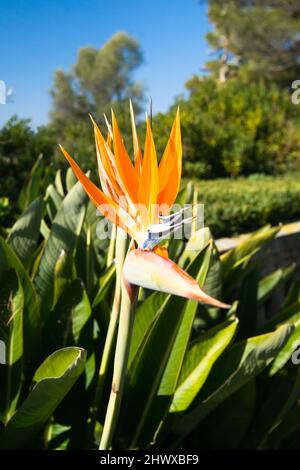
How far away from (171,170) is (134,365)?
1.93 ft

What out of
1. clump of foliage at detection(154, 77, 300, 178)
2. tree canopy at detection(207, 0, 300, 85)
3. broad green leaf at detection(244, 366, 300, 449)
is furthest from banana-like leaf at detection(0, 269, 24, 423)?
tree canopy at detection(207, 0, 300, 85)

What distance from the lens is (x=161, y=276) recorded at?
65 centimetres

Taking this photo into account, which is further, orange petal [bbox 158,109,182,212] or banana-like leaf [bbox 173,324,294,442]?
banana-like leaf [bbox 173,324,294,442]

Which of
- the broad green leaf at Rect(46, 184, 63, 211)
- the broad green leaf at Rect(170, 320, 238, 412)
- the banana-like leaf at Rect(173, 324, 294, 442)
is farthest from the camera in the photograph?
the broad green leaf at Rect(46, 184, 63, 211)

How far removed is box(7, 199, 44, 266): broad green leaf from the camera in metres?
1.43

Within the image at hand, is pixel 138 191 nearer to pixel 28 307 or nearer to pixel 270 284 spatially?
pixel 28 307

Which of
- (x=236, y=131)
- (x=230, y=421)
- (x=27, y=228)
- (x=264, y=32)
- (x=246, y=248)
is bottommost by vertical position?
(x=230, y=421)

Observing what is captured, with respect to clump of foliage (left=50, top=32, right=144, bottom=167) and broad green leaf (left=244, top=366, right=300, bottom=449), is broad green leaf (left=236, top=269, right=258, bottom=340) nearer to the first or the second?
broad green leaf (left=244, top=366, right=300, bottom=449)

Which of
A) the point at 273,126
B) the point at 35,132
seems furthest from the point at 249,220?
the point at 273,126

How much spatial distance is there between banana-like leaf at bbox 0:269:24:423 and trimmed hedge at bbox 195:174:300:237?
237 centimetres

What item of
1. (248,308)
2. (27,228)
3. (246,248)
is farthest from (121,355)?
(246,248)

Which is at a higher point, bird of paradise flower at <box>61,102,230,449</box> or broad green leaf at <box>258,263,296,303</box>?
bird of paradise flower at <box>61,102,230,449</box>

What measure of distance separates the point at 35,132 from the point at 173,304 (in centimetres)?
247

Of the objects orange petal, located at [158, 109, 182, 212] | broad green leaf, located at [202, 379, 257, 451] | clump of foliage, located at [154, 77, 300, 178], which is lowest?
broad green leaf, located at [202, 379, 257, 451]
